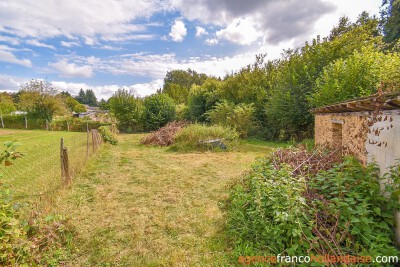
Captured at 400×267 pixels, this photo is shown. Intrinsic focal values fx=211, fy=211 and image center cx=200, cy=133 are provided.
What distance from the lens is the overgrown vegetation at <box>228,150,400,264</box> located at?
2604 millimetres

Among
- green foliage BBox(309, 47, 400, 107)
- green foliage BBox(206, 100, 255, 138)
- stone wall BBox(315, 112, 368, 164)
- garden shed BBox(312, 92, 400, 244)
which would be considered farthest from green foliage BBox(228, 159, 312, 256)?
green foliage BBox(206, 100, 255, 138)

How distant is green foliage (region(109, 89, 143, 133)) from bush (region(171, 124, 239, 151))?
1192 centimetres

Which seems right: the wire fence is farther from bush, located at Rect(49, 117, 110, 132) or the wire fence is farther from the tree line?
bush, located at Rect(49, 117, 110, 132)

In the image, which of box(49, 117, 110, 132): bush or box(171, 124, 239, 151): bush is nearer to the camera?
box(171, 124, 239, 151): bush

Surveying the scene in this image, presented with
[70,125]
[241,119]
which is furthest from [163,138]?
[70,125]

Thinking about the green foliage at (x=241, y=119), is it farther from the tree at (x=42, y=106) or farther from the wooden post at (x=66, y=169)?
the tree at (x=42, y=106)

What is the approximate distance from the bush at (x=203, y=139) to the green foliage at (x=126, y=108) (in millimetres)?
11915

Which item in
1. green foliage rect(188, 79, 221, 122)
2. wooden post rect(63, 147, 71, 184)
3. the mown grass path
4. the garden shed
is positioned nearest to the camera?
the garden shed

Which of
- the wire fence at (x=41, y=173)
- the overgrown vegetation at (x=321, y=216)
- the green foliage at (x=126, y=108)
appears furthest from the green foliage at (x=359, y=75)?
the green foliage at (x=126, y=108)

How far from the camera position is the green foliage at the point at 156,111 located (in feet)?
72.3

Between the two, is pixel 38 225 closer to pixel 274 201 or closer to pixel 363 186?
pixel 274 201

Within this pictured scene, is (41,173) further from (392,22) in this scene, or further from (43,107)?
(392,22)

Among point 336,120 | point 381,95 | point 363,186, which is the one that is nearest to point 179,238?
point 363,186

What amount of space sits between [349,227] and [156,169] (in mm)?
6342
